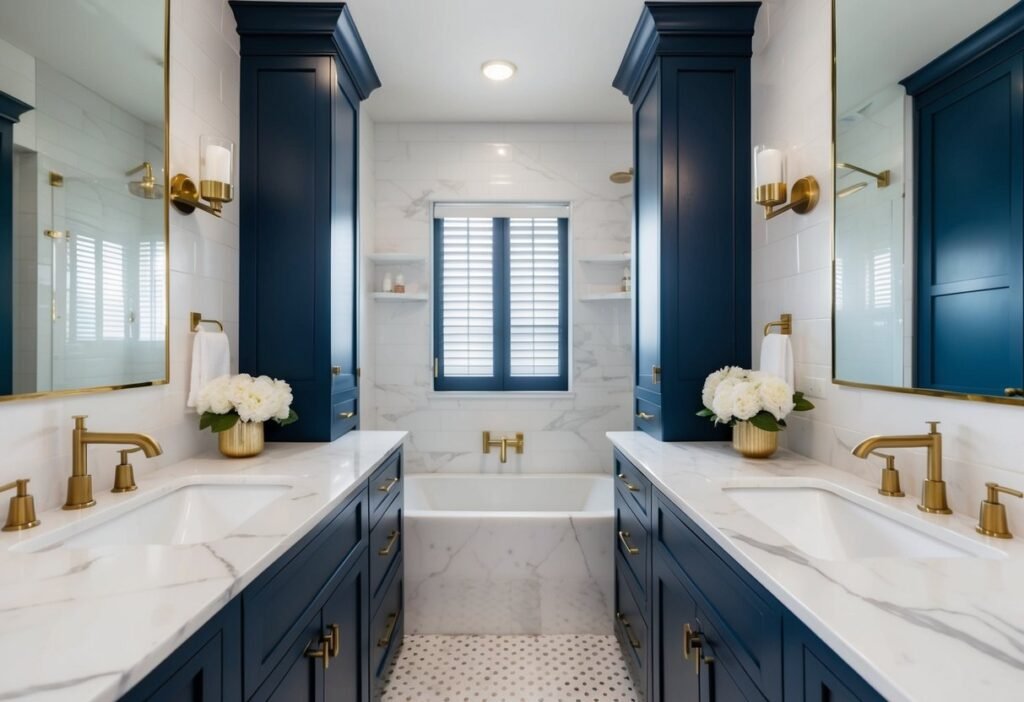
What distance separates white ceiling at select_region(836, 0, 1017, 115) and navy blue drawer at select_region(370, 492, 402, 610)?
1913mm

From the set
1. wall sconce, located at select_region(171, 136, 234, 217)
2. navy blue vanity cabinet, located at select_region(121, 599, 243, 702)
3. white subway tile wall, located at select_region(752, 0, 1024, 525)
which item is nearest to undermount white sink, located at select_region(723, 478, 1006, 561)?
white subway tile wall, located at select_region(752, 0, 1024, 525)

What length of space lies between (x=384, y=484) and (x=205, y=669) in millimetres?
1097

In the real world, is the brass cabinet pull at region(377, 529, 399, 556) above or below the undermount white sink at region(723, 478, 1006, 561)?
below

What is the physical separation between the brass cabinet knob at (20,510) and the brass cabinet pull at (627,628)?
176 centimetres

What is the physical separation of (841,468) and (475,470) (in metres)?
2.10

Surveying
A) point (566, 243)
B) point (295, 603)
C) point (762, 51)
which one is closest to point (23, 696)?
point (295, 603)

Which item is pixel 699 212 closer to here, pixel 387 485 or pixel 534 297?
pixel 534 297

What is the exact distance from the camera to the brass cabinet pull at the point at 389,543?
73.2 inches

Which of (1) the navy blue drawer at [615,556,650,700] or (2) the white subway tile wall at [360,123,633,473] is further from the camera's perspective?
(2) the white subway tile wall at [360,123,633,473]

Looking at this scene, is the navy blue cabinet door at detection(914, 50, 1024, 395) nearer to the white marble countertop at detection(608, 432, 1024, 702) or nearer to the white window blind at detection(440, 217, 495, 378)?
the white marble countertop at detection(608, 432, 1024, 702)

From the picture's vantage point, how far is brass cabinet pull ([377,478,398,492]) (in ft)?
5.99

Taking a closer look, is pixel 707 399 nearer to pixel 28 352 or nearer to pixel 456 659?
pixel 456 659

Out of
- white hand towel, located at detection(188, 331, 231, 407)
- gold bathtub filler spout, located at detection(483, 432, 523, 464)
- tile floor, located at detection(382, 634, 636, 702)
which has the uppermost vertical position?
white hand towel, located at detection(188, 331, 231, 407)

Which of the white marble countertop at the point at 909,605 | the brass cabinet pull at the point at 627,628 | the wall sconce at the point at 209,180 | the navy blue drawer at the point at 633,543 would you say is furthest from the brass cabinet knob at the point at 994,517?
the wall sconce at the point at 209,180
